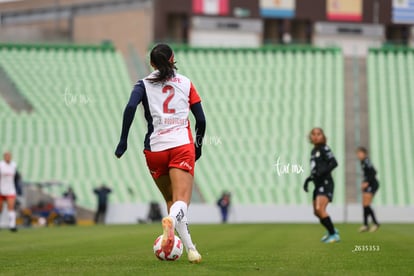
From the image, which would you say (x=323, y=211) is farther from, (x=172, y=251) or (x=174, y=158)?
(x=174, y=158)

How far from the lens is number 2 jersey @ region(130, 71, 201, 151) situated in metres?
10.7

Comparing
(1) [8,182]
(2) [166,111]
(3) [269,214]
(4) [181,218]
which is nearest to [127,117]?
(2) [166,111]

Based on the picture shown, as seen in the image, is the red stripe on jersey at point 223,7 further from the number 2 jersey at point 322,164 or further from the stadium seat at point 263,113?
the number 2 jersey at point 322,164

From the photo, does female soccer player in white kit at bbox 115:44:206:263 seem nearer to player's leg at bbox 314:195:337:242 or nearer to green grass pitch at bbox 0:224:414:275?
green grass pitch at bbox 0:224:414:275

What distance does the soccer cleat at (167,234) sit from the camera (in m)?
10.1

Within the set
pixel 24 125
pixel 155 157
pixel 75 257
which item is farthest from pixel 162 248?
pixel 24 125

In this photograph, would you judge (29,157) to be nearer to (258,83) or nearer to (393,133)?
(258,83)

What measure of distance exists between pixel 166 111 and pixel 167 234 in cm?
138

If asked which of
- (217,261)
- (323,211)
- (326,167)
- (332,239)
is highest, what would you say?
(326,167)

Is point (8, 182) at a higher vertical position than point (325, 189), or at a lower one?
lower

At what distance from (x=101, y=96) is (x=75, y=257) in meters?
31.4

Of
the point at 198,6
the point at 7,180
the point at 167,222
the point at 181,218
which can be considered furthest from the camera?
the point at 198,6

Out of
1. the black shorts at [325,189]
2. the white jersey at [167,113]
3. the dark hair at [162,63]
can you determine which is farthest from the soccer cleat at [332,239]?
the dark hair at [162,63]

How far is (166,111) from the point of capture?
10781 millimetres
